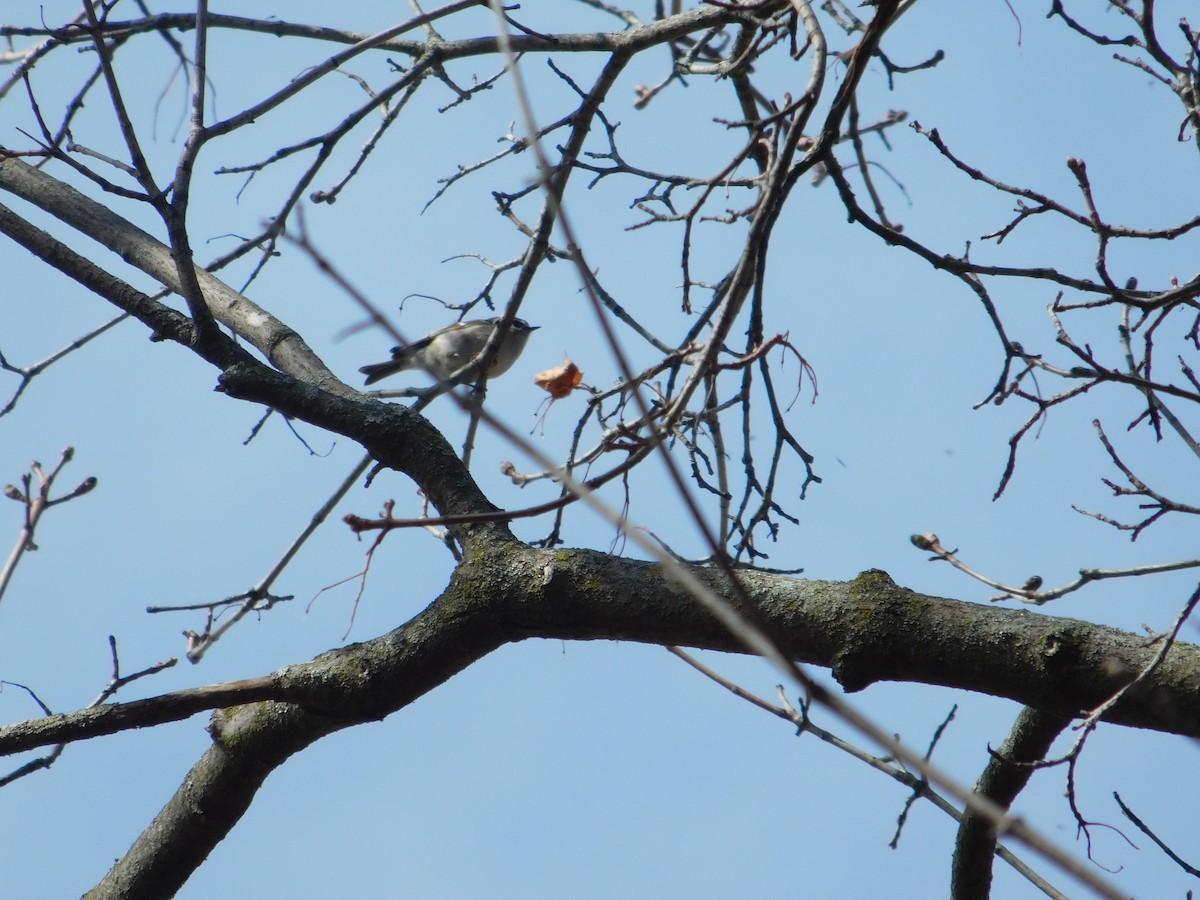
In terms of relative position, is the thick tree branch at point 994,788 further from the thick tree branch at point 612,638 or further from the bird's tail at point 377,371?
the bird's tail at point 377,371

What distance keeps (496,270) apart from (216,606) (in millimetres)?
1715

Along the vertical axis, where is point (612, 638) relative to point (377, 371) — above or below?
below

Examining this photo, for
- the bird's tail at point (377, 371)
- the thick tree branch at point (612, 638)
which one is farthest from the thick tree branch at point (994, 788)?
the bird's tail at point (377, 371)

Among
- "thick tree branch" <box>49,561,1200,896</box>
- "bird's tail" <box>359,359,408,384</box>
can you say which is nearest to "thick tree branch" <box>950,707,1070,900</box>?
"thick tree branch" <box>49,561,1200,896</box>

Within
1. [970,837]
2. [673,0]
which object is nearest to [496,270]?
[673,0]

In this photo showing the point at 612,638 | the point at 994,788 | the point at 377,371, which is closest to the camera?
the point at 612,638

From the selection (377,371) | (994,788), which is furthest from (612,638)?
(377,371)

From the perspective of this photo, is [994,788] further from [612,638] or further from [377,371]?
[377,371]

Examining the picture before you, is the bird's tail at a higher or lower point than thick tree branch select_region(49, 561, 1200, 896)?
higher

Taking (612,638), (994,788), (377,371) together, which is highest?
(377,371)

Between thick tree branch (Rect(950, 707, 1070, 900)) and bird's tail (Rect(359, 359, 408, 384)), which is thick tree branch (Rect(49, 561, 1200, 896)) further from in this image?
bird's tail (Rect(359, 359, 408, 384))

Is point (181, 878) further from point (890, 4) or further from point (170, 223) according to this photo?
point (890, 4)

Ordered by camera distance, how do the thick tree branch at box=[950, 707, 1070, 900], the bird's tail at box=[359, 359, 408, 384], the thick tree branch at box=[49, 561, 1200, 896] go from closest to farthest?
→ the thick tree branch at box=[49, 561, 1200, 896], the thick tree branch at box=[950, 707, 1070, 900], the bird's tail at box=[359, 359, 408, 384]

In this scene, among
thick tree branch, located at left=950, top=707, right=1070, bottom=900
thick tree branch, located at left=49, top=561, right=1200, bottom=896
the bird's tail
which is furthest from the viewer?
the bird's tail
